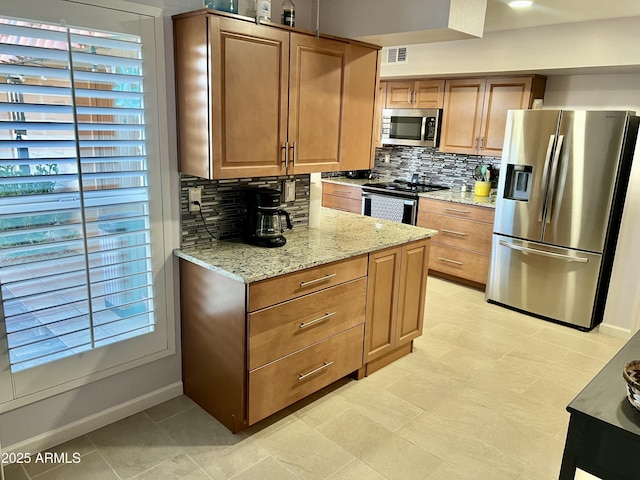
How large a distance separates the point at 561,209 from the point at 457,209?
3.48 feet

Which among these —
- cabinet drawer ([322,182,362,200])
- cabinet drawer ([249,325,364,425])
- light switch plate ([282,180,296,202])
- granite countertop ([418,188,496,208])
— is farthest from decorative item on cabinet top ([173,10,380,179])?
cabinet drawer ([322,182,362,200])

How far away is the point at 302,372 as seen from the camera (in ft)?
8.60

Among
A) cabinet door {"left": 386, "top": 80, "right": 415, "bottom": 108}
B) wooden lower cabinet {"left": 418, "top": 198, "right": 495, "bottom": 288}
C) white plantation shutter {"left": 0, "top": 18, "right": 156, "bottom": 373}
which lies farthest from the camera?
cabinet door {"left": 386, "top": 80, "right": 415, "bottom": 108}

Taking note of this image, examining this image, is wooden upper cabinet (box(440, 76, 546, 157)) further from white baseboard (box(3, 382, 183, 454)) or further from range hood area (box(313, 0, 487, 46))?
white baseboard (box(3, 382, 183, 454))

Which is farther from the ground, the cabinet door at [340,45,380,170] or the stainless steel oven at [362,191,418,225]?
the cabinet door at [340,45,380,170]

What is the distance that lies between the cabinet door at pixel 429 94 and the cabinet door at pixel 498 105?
0.52m

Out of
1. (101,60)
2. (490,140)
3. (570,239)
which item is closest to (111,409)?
(101,60)

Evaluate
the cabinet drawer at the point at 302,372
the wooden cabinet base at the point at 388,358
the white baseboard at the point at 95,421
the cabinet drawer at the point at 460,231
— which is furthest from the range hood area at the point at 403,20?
the white baseboard at the point at 95,421

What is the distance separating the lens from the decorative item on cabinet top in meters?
2.25

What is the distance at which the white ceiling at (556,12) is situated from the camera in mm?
3352

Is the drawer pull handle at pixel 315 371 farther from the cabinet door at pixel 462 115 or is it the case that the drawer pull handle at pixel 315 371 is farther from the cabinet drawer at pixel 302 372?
the cabinet door at pixel 462 115

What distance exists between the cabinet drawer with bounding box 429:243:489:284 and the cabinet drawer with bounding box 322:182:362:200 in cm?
115

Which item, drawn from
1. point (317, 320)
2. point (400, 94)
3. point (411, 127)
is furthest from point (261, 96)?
point (400, 94)

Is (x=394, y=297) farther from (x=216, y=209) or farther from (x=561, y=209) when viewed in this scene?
(x=561, y=209)
